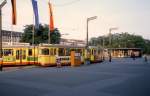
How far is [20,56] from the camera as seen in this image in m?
33.2

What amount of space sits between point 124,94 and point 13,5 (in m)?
15.3

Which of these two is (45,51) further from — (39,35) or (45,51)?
(39,35)

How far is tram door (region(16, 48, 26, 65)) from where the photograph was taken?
3306 cm

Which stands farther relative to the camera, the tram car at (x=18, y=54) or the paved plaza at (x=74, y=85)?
the tram car at (x=18, y=54)

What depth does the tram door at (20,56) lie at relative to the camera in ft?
108

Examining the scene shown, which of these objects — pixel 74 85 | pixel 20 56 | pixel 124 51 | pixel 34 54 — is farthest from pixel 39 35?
pixel 74 85

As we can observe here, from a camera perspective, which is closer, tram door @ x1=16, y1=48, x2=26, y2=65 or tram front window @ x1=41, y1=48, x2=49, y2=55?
tram front window @ x1=41, y1=48, x2=49, y2=55

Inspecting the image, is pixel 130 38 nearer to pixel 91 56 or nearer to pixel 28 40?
pixel 28 40

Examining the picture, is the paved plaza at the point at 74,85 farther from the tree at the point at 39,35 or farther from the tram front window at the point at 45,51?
the tree at the point at 39,35

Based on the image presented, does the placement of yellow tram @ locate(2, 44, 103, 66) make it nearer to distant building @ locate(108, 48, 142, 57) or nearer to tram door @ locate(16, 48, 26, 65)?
tram door @ locate(16, 48, 26, 65)

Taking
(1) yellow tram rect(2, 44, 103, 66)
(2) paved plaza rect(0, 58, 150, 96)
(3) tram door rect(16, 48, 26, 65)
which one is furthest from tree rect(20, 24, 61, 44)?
(2) paved plaza rect(0, 58, 150, 96)

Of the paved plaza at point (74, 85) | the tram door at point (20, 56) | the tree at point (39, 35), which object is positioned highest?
the tree at point (39, 35)

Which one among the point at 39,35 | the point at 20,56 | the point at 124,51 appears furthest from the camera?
the point at 124,51

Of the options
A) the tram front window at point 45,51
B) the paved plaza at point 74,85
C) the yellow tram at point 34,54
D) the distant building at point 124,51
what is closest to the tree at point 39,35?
the distant building at point 124,51
